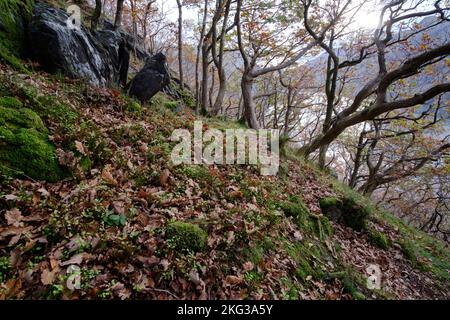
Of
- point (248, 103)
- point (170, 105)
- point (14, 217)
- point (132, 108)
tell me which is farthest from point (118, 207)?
point (248, 103)

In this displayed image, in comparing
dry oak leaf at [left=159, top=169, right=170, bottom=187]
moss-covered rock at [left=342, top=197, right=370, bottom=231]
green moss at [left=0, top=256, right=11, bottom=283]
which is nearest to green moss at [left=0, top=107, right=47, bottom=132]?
dry oak leaf at [left=159, top=169, right=170, bottom=187]

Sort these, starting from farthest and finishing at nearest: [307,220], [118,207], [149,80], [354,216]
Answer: [149,80]
[354,216]
[307,220]
[118,207]

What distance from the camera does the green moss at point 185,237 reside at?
9.29 feet

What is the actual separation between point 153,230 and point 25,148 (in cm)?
194

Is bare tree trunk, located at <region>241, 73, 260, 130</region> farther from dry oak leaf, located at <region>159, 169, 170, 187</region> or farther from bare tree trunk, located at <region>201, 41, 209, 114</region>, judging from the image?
dry oak leaf, located at <region>159, 169, 170, 187</region>

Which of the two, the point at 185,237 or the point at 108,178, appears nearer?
the point at 185,237

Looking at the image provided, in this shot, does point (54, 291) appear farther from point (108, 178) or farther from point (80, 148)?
point (80, 148)

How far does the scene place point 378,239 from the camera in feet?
18.3

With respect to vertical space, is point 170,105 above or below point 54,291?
above

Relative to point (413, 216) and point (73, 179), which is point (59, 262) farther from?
point (413, 216)

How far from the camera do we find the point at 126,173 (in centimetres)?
374

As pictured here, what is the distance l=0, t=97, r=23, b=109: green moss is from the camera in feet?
11.3

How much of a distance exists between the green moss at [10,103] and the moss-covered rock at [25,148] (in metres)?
0.12
